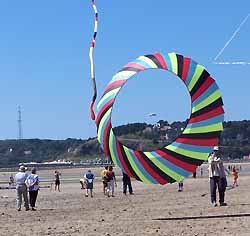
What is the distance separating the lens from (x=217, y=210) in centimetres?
1628

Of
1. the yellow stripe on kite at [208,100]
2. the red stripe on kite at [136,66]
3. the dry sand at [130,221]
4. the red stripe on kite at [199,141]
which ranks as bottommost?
the dry sand at [130,221]

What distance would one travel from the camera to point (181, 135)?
46.0ft

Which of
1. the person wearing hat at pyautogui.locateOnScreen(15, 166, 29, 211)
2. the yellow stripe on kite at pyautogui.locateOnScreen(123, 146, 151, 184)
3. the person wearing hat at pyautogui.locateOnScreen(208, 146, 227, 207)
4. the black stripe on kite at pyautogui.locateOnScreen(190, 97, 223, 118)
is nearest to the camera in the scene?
the yellow stripe on kite at pyautogui.locateOnScreen(123, 146, 151, 184)

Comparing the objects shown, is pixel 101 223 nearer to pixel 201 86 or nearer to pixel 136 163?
pixel 136 163

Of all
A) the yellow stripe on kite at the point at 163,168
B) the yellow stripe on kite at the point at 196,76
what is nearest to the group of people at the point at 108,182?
the yellow stripe on kite at the point at 163,168

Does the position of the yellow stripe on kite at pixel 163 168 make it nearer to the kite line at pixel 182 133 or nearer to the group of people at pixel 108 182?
the kite line at pixel 182 133

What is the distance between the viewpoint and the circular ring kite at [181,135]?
13688 mm

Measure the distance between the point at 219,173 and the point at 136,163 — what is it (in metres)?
4.00

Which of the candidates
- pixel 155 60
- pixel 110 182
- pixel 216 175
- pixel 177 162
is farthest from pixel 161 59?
pixel 110 182

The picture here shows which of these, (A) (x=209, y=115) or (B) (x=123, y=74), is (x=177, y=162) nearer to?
(A) (x=209, y=115)

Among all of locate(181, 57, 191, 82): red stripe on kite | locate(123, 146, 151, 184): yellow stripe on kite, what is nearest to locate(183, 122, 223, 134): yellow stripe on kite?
locate(181, 57, 191, 82): red stripe on kite

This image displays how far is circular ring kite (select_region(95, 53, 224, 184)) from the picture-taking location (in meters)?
13.7

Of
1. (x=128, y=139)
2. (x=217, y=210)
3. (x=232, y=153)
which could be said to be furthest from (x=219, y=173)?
(x=232, y=153)

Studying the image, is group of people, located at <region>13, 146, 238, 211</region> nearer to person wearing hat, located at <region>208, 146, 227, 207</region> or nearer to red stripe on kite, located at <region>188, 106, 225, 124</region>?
person wearing hat, located at <region>208, 146, 227, 207</region>
